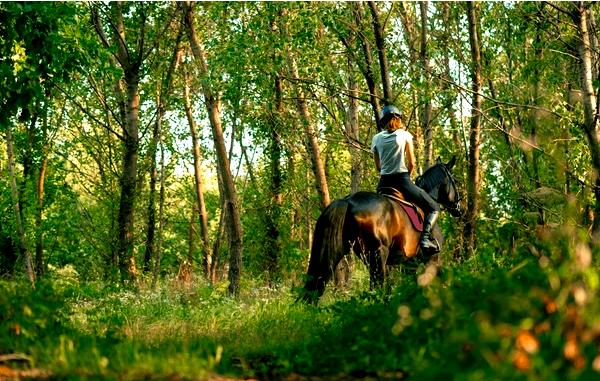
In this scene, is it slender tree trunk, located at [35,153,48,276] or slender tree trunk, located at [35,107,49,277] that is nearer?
slender tree trunk, located at [35,107,49,277]

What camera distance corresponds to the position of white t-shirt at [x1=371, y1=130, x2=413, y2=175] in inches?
541

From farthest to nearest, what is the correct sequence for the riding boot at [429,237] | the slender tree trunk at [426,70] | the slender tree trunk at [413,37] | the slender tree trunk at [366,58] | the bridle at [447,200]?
1. the slender tree trunk at [413,37]
2. the slender tree trunk at [366,58]
3. the slender tree trunk at [426,70]
4. the bridle at [447,200]
5. the riding boot at [429,237]

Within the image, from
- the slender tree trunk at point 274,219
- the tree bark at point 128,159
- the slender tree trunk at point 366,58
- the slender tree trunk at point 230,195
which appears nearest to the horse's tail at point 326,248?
the slender tree trunk at point 230,195

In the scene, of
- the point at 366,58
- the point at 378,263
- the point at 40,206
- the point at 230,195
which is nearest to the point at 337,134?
the point at 366,58

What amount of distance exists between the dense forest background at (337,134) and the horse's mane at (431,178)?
4.29 ft

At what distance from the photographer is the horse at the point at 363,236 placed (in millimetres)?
12672

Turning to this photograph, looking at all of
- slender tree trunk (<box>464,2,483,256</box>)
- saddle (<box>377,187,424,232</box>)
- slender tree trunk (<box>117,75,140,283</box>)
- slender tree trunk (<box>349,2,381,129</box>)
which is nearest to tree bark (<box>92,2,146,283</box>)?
slender tree trunk (<box>117,75,140,283</box>)

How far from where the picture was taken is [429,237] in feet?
47.5

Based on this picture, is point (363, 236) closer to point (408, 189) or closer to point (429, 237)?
point (408, 189)

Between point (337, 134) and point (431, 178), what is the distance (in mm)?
7877

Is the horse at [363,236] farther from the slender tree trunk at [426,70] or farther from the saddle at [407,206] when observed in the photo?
the slender tree trunk at [426,70]

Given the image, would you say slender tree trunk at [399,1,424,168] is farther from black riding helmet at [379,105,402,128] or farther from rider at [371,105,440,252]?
black riding helmet at [379,105,402,128]

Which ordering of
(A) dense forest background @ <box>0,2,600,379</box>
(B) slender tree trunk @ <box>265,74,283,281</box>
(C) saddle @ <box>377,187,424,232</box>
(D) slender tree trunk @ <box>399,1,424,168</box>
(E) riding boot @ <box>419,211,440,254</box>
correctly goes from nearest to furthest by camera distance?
1. (A) dense forest background @ <box>0,2,600,379</box>
2. (C) saddle @ <box>377,187,424,232</box>
3. (E) riding boot @ <box>419,211,440,254</box>
4. (D) slender tree trunk @ <box>399,1,424,168</box>
5. (B) slender tree trunk @ <box>265,74,283,281</box>

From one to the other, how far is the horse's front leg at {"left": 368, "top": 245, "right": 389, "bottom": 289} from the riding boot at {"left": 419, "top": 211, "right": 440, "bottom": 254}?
95cm
